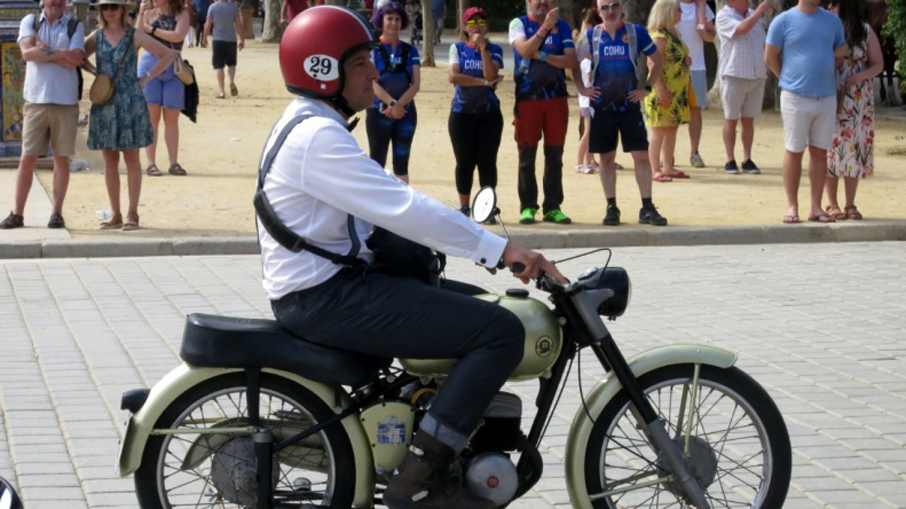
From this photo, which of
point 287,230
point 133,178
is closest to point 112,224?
point 133,178

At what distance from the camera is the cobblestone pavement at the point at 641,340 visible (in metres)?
5.82

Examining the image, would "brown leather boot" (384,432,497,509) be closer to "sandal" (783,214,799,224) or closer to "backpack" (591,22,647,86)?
A: "backpack" (591,22,647,86)

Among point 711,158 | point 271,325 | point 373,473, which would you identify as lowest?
point 711,158

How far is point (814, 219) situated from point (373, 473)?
28.1ft

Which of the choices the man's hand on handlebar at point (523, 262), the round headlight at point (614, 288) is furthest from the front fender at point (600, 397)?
the man's hand on handlebar at point (523, 262)

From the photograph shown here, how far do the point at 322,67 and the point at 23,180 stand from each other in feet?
25.2

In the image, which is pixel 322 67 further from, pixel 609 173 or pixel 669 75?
pixel 669 75

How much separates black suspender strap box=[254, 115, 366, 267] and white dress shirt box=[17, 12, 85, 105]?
755 cm

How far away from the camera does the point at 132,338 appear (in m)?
8.21

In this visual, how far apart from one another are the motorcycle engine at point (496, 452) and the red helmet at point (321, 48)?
1069mm

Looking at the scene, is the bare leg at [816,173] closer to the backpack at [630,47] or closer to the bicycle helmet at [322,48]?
the backpack at [630,47]

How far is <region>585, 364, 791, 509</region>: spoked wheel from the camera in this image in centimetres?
470

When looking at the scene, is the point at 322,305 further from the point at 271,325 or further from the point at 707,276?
the point at 707,276

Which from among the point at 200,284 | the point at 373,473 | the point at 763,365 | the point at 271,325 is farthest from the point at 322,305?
the point at 200,284
